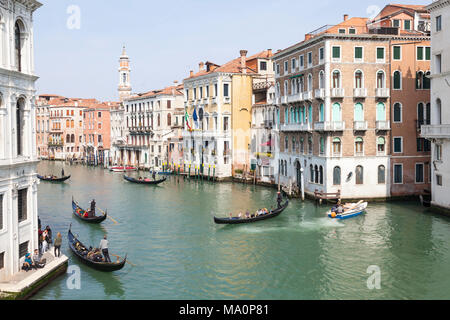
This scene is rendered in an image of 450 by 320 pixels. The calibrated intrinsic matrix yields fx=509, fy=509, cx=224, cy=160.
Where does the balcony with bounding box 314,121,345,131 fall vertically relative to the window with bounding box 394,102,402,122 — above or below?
below

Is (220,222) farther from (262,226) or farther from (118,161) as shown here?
(118,161)

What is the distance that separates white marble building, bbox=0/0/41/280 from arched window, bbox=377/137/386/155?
803 inches

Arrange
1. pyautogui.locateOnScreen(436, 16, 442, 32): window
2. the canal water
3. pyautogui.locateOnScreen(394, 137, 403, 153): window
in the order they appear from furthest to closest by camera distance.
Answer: pyautogui.locateOnScreen(394, 137, 403, 153): window < pyautogui.locateOnScreen(436, 16, 442, 32): window < the canal water

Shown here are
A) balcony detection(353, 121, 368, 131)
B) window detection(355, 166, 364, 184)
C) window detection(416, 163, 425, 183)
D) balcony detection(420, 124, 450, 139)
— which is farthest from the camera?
window detection(416, 163, 425, 183)

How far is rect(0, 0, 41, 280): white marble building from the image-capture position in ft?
45.3

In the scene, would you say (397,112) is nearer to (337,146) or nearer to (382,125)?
(382,125)

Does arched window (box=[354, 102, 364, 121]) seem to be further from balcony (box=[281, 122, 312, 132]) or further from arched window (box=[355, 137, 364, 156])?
balcony (box=[281, 122, 312, 132])

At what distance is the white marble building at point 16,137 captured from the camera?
13.8 meters

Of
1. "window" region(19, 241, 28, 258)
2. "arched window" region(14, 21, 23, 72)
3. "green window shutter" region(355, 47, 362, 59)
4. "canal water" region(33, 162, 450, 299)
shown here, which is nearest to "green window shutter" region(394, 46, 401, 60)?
"green window shutter" region(355, 47, 362, 59)

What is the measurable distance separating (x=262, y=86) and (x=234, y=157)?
654 cm

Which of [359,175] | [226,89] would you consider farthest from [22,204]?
[226,89]

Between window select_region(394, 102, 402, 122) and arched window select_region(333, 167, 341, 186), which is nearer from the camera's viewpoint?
arched window select_region(333, 167, 341, 186)

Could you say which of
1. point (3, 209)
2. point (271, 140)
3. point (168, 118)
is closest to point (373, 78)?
point (271, 140)

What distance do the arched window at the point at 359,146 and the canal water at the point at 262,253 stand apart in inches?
122
